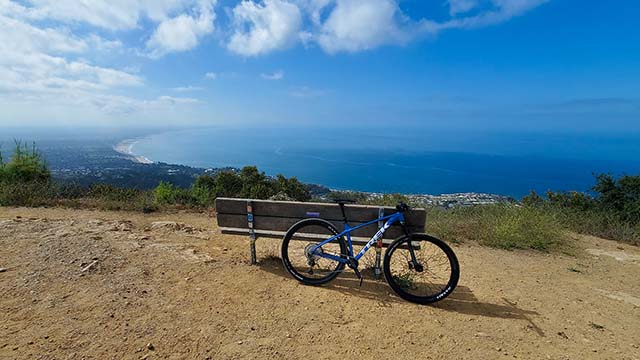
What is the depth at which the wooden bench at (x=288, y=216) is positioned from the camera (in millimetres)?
4215

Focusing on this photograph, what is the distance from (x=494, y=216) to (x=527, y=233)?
4.39ft

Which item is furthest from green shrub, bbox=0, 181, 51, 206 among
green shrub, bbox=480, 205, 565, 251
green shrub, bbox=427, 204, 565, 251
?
green shrub, bbox=480, 205, 565, 251

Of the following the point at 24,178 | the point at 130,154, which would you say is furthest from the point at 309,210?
the point at 130,154

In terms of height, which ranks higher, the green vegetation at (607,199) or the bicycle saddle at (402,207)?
the bicycle saddle at (402,207)

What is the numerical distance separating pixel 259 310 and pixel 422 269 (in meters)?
2.10

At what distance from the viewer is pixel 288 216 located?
450 centimetres

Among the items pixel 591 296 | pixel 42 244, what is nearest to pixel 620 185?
pixel 591 296

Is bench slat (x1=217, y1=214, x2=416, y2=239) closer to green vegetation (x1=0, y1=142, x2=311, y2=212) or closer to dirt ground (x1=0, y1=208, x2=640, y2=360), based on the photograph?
dirt ground (x1=0, y1=208, x2=640, y2=360)

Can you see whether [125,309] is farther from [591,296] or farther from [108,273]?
[591,296]

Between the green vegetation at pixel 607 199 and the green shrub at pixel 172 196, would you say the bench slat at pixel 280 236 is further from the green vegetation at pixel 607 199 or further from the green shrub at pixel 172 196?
the green vegetation at pixel 607 199

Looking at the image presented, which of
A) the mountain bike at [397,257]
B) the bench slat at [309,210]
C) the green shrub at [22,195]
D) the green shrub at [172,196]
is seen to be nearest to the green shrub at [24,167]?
the green shrub at [22,195]

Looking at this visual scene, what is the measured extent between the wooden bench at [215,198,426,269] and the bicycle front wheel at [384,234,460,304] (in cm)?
28

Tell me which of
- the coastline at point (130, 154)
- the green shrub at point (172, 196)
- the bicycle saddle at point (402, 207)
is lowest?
the coastline at point (130, 154)

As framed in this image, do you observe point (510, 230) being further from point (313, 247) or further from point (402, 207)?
point (313, 247)
